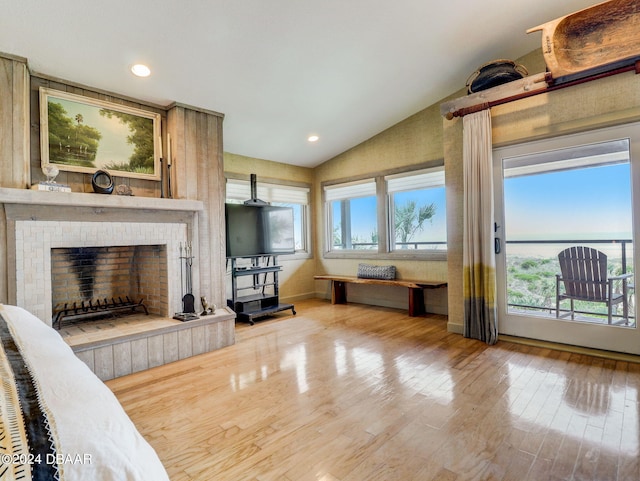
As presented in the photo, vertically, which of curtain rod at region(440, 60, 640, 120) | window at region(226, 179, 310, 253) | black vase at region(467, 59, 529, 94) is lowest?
window at region(226, 179, 310, 253)

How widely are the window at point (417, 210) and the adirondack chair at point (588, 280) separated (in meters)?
1.65

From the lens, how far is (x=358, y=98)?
13.4 ft

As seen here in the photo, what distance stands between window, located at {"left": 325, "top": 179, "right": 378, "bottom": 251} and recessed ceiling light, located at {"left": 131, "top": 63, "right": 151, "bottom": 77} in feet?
11.1

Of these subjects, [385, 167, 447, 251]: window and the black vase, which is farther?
[385, 167, 447, 251]: window

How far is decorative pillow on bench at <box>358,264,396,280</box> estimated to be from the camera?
5043 mm

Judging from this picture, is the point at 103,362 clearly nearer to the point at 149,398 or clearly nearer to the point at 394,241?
the point at 149,398

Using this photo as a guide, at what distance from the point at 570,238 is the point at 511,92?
1.50m

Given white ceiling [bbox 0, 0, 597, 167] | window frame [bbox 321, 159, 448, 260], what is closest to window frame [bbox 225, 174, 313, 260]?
window frame [bbox 321, 159, 448, 260]

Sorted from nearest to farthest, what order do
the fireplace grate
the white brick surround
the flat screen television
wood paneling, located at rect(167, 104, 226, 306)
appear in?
the white brick surround
the fireplace grate
wood paneling, located at rect(167, 104, 226, 306)
the flat screen television

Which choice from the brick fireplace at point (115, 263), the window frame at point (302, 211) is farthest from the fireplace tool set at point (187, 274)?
the window frame at point (302, 211)

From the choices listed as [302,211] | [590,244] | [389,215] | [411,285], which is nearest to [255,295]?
[302,211]

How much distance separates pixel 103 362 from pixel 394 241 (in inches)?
158

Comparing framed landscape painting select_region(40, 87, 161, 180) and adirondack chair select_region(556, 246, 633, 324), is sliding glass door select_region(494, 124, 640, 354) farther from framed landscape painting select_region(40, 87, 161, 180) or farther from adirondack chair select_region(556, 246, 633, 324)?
framed landscape painting select_region(40, 87, 161, 180)

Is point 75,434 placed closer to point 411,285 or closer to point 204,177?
point 204,177
